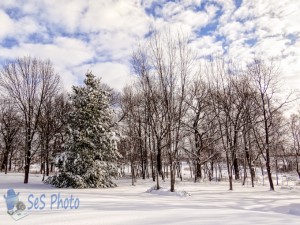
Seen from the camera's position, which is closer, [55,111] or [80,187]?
[80,187]

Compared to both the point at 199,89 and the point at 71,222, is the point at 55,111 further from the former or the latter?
the point at 71,222

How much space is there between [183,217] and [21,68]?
21.7 m

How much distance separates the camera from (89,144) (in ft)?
67.4

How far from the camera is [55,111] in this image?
117 ft

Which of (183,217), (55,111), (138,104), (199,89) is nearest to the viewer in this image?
(183,217)

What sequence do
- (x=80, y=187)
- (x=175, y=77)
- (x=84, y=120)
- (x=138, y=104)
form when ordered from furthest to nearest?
1. (x=138, y=104)
2. (x=84, y=120)
3. (x=80, y=187)
4. (x=175, y=77)

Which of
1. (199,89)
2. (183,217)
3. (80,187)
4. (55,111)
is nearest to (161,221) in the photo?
(183,217)

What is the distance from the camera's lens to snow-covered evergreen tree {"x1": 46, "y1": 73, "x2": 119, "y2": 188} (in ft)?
65.2

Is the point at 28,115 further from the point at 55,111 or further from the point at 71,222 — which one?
the point at 71,222

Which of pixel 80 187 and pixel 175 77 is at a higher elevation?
pixel 175 77

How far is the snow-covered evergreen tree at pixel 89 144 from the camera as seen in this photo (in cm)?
1986

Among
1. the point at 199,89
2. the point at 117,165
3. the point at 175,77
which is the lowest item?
the point at 117,165

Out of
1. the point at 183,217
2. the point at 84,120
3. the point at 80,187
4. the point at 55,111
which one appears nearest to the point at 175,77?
the point at 84,120

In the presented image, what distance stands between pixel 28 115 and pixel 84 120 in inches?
233
